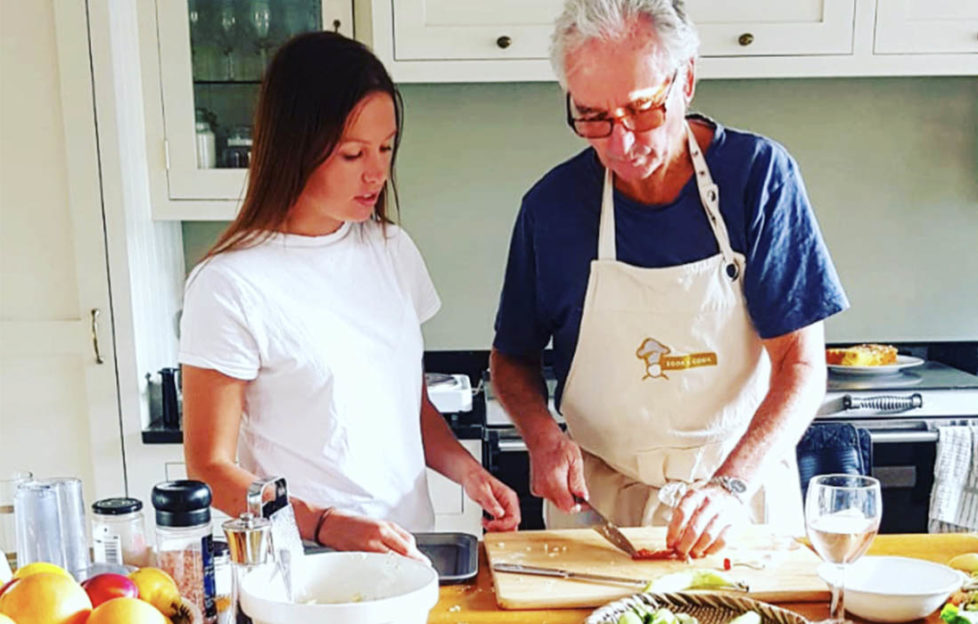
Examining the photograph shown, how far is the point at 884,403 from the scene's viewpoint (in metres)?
2.14

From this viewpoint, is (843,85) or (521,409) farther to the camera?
(843,85)

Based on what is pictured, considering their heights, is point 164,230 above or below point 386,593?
above

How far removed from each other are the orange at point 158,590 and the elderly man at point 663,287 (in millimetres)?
612

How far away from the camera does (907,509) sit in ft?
7.22

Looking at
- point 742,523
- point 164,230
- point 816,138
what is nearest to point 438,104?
point 164,230

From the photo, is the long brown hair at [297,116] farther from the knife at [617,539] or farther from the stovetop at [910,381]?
the stovetop at [910,381]

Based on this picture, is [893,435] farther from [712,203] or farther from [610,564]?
[610,564]

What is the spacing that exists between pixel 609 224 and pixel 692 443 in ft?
1.14

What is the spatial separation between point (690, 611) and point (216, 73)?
174 cm

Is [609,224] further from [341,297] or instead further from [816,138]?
[816,138]

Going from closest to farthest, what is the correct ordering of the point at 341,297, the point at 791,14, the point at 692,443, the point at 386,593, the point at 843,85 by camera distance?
1. the point at 386,593
2. the point at 341,297
3. the point at 692,443
4. the point at 791,14
5. the point at 843,85

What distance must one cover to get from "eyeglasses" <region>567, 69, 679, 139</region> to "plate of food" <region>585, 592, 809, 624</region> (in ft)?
2.02

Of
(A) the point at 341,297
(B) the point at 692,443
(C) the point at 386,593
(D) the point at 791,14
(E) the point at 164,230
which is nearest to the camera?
(C) the point at 386,593

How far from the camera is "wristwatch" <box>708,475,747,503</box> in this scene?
119cm
